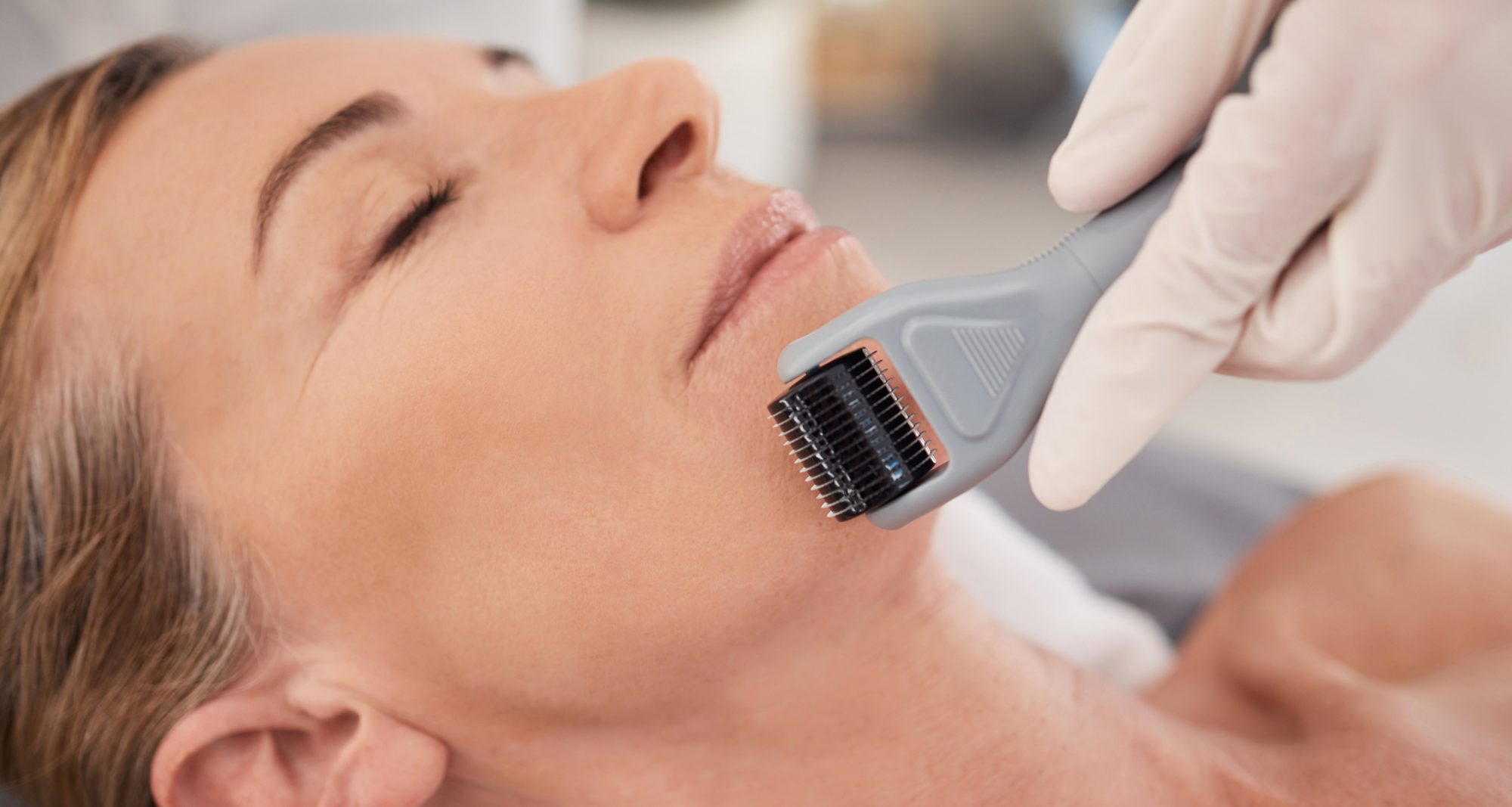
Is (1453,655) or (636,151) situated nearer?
(636,151)

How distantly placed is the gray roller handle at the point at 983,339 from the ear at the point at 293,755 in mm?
431

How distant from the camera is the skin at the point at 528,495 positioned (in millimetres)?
738

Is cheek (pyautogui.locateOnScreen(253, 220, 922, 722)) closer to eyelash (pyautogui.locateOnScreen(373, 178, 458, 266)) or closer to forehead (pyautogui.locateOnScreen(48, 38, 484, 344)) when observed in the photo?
eyelash (pyautogui.locateOnScreen(373, 178, 458, 266))

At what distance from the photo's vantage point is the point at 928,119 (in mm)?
2928

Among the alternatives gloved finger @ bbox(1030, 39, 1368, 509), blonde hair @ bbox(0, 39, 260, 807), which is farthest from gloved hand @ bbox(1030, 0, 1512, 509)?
blonde hair @ bbox(0, 39, 260, 807)

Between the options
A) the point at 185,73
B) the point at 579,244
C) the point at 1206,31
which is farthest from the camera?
the point at 185,73

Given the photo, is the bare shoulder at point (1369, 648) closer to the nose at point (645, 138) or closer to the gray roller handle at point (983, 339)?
the gray roller handle at point (983, 339)

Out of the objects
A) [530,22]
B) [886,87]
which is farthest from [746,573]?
[886,87]

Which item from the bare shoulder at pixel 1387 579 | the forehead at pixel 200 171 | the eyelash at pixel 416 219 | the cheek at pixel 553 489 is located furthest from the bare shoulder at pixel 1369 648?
the forehead at pixel 200 171

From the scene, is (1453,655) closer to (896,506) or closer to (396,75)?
(896,506)

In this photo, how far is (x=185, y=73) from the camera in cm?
96

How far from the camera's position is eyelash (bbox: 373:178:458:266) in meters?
0.80

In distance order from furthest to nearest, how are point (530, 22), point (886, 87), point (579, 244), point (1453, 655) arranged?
point (886, 87) < point (530, 22) < point (1453, 655) < point (579, 244)

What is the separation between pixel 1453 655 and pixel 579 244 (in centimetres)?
110
